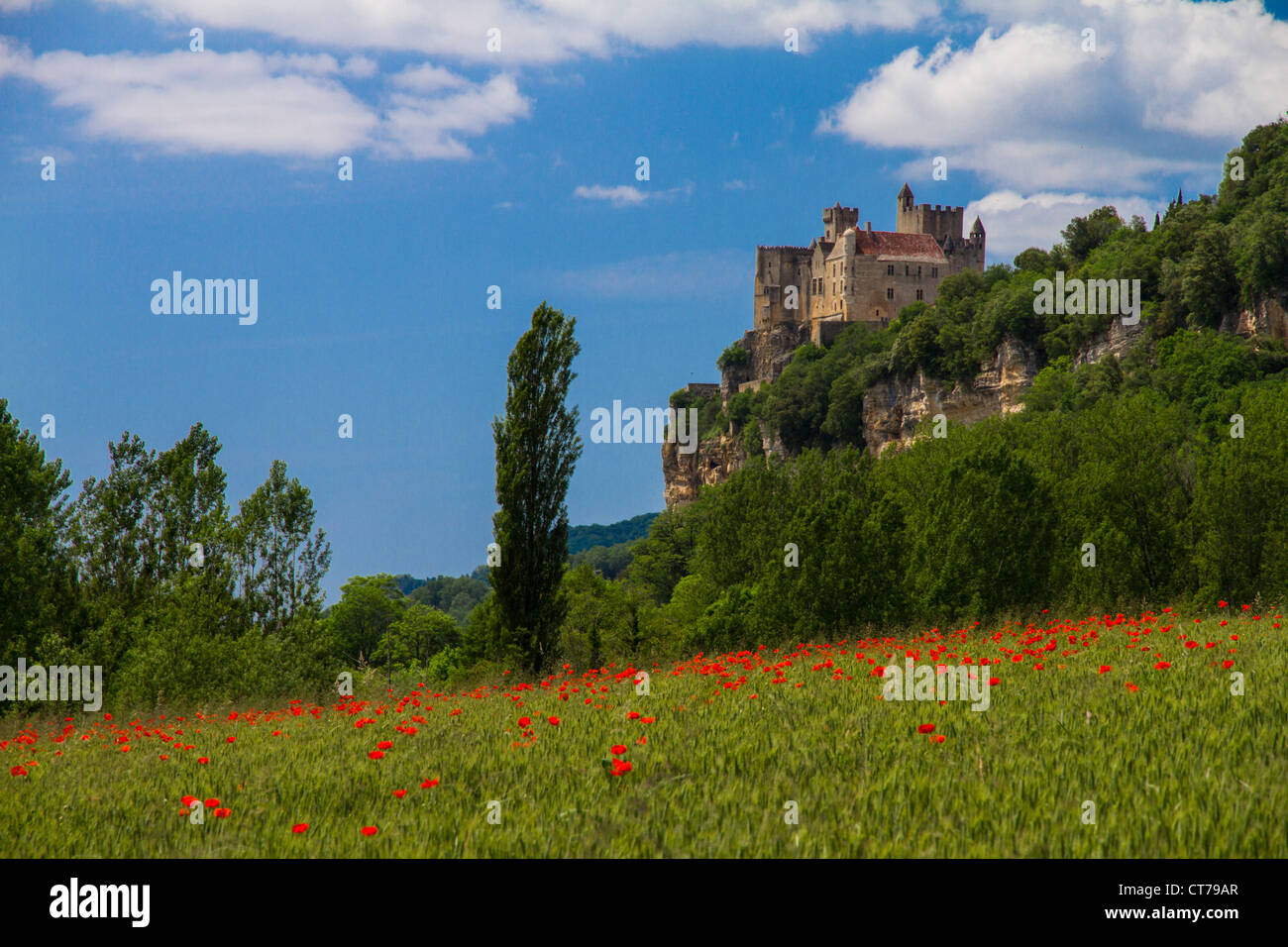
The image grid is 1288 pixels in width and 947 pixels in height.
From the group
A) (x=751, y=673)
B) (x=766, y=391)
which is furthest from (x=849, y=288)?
(x=751, y=673)

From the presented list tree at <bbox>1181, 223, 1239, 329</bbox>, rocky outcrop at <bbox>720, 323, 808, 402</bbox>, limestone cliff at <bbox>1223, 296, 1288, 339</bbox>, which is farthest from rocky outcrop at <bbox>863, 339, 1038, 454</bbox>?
rocky outcrop at <bbox>720, 323, 808, 402</bbox>

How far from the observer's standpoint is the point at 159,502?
3697 centimetres

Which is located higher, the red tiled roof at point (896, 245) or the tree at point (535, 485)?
the red tiled roof at point (896, 245)

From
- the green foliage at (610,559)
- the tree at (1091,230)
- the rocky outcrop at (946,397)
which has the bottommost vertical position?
the green foliage at (610,559)

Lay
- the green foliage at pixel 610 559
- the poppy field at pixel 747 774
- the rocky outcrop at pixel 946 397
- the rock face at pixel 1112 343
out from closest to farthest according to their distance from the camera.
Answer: the poppy field at pixel 747 774, the rock face at pixel 1112 343, the rocky outcrop at pixel 946 397, the green foliage at pixel 610 559

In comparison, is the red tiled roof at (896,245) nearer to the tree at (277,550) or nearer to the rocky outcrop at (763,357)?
the rocky outcrop at (763,357)

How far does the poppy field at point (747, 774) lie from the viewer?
5848 millimetres

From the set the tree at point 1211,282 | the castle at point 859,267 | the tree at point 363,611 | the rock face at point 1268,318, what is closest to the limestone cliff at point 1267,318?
the rock face at point 1268,318

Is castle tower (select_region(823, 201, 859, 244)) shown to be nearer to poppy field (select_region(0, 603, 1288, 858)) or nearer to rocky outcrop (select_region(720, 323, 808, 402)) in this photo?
rocky outcrop (select_region(720, 323, 808, 402))

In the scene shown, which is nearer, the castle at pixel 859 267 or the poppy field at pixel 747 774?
the poppy field at pixel 747 774

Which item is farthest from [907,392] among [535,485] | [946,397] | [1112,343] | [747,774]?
[747,774]

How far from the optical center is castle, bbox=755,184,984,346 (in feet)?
427

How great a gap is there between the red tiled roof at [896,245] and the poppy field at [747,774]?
125 meters
